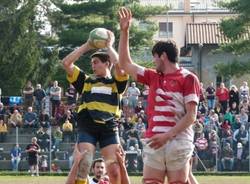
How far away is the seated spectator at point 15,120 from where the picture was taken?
120 feet

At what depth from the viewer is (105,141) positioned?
1315 centimetres

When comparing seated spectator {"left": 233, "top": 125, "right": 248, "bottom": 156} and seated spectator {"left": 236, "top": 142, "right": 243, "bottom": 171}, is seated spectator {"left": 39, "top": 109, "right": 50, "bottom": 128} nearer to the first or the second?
seated spectator {"left": 233, "top": 125, "right": 248, "bottom": 156}

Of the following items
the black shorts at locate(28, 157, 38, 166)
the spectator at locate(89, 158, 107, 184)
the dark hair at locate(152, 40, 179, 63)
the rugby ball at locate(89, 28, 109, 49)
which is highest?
the rugby ball at locate(89, 28, 109, 49)

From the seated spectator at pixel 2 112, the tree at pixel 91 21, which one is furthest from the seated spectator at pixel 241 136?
the tree at pixel 91 21

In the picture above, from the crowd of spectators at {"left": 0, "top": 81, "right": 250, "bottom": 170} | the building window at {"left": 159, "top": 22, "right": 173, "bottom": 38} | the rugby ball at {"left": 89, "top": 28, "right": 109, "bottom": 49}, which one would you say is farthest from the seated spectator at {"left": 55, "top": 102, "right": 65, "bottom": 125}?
the building window at {"left": 159, "top": 22, "right": 173, "bottom": 38}

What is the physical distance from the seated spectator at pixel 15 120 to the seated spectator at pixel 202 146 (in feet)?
25.9

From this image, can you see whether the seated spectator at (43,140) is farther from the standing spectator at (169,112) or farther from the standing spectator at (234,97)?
the standing spectator at (169,112)

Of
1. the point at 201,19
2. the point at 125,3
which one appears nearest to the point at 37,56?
the point at 125,3

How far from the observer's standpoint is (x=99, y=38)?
1245 cm

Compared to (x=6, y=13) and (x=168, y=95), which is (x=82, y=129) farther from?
(x=6, y=13)

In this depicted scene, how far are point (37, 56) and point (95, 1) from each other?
5374 millimetres

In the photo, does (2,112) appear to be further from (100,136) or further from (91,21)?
(100,136)

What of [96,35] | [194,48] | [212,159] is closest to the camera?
[96,35]

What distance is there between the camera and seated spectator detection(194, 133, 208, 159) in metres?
32.7
